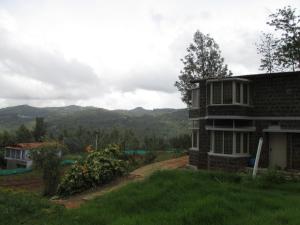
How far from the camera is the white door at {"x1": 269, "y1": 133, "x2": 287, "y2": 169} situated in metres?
20.0

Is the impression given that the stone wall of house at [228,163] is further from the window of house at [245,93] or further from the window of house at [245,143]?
the window of house at [245,93]

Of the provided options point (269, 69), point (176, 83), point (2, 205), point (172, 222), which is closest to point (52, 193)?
point (2, 205)

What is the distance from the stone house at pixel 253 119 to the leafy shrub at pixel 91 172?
223 inches

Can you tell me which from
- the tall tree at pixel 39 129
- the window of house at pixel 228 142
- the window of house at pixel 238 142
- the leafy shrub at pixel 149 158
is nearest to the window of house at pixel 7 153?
the tall tree at pixel 39 129

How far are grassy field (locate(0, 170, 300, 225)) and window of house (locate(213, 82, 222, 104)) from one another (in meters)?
7.25

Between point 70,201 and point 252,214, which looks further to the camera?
point 70,201

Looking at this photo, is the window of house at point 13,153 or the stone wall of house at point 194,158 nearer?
the stone wall of house at point 194,158

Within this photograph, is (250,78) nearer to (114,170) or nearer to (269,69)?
(114,170)

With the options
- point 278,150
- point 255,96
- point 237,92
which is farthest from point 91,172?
point 278,150

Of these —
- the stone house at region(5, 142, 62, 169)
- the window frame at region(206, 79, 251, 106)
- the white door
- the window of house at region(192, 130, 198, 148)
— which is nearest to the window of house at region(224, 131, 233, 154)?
the window frame at region(206, 79, 251, 106)

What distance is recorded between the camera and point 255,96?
20.8 m

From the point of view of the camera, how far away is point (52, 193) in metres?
20.6

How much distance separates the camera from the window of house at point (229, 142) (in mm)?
20344

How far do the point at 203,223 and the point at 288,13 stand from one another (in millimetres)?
27123
